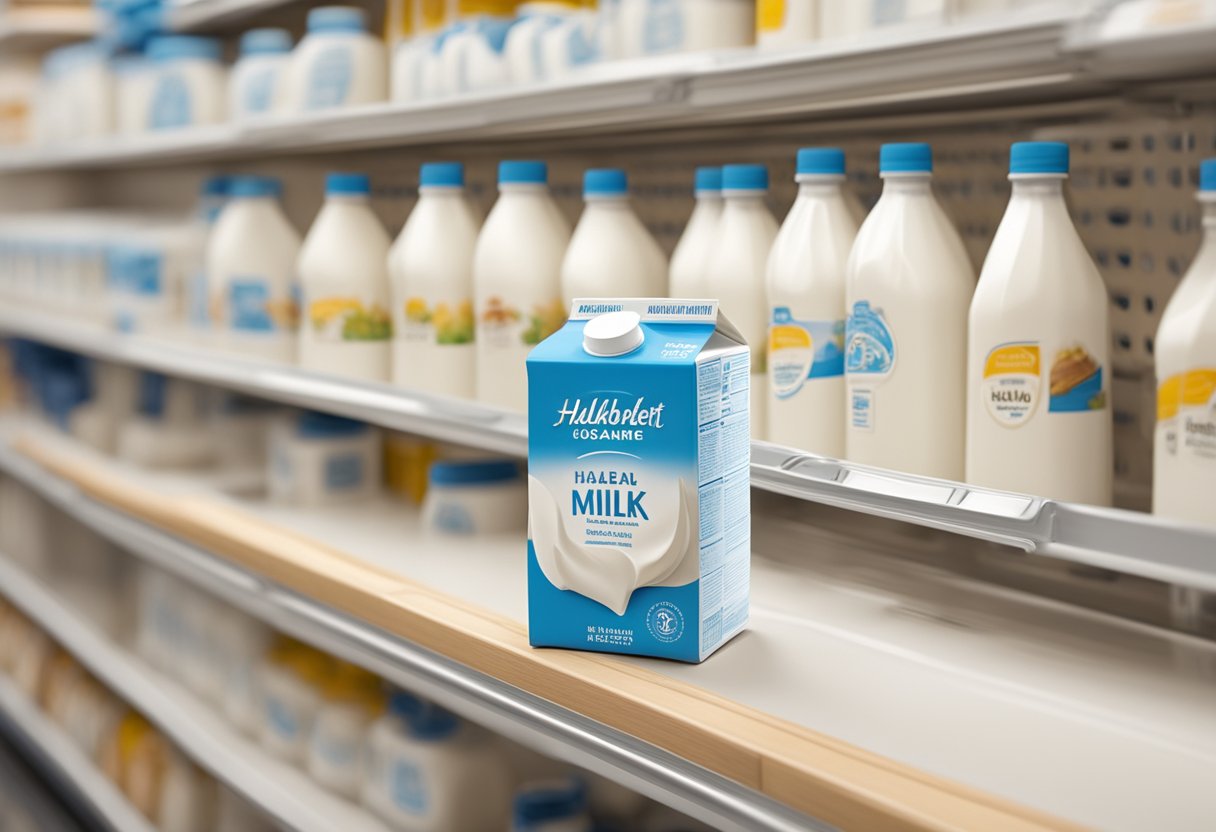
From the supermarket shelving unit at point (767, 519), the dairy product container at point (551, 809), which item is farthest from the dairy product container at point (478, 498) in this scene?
the dairy product container at point (551, 809)

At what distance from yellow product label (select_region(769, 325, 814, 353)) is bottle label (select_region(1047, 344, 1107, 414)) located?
294 millimetres

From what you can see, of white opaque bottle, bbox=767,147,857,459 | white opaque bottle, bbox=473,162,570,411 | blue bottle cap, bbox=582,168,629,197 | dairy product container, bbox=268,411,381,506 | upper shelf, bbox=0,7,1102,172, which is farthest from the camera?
dairy product container, bbox=268,411,381,506

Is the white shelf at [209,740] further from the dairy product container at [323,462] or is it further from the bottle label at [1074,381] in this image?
the bottle label at [1074,381]

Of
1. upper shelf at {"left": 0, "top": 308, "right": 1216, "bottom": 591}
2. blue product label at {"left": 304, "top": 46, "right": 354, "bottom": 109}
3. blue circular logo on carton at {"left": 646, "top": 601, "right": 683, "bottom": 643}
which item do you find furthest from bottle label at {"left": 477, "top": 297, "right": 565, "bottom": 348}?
blue product label at {"left": 304, "top": 46, "right": 354, "bottom": 109}

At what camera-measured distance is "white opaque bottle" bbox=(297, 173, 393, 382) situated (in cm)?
206

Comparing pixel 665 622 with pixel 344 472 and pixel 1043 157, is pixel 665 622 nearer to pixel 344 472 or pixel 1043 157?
pixel 1043 157

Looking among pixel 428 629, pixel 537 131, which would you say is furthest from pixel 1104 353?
pixel 537 131

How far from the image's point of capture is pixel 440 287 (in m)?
1.85

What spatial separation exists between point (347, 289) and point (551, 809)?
934mm

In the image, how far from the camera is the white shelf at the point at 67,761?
2.66 metres

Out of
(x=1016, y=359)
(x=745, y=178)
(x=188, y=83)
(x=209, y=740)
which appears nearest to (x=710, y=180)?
(x=745, y=178)

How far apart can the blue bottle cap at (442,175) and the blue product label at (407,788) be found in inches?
35.3

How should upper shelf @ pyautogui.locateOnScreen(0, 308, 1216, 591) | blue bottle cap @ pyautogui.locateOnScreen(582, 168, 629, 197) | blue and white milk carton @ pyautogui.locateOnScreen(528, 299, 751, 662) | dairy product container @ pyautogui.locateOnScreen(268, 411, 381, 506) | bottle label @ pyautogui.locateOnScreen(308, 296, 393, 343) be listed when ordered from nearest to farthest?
upper shelf @ pyautogui.locateOnScreen(0, 308, 1216, 591), blue and white milk carton @ pyautogui.locateOnScreen(528, 299, 751, 662), blue bottle cap @ pyautogui.locateOnScreen(582, 168, 629, 197), bottle label @ pyautogui.locateOnScreen(308, 296, 393, 343), dairy product container @ pyautogui.locateOnScreen(268, 411, 381, 506)

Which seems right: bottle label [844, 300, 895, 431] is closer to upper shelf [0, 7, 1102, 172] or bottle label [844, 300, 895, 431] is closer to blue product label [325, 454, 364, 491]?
upper shelf [0, 7, 1102, 172]
